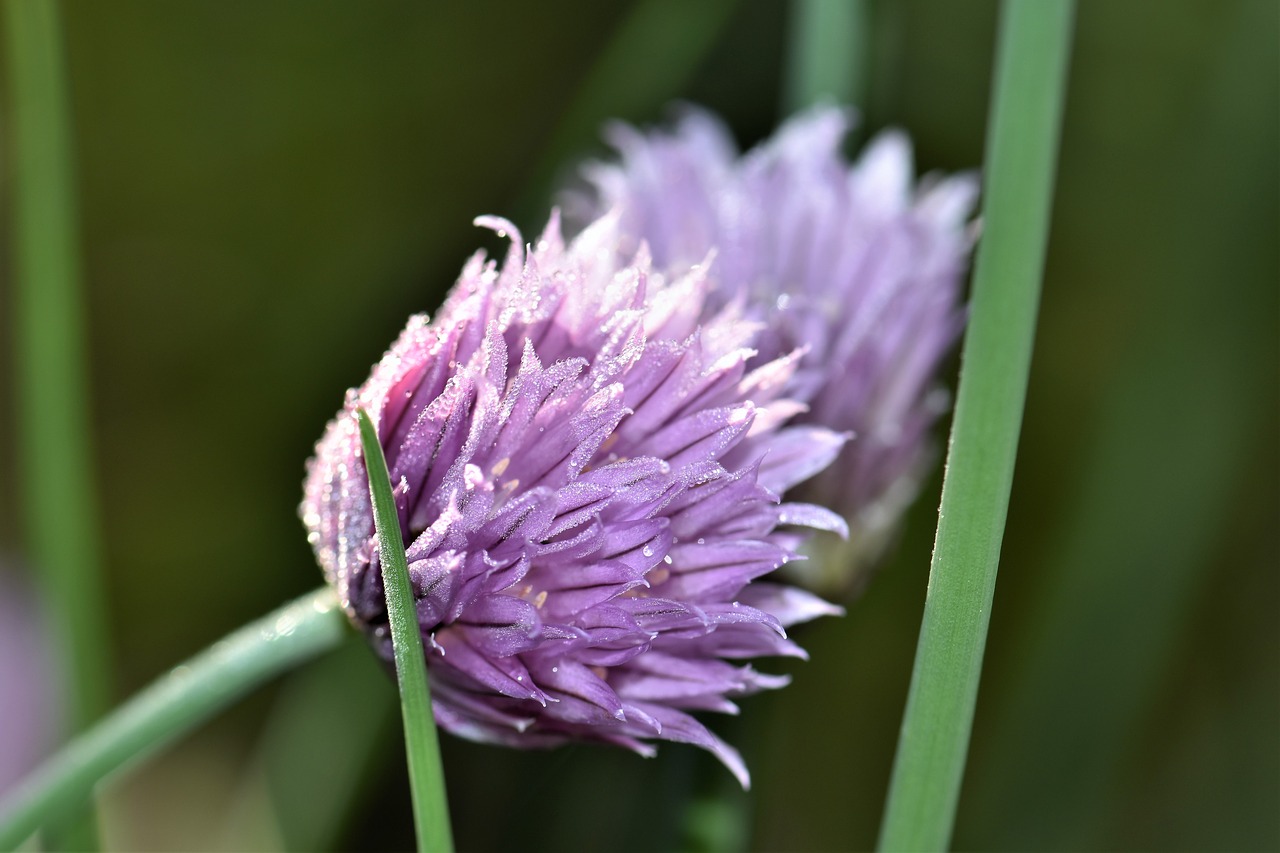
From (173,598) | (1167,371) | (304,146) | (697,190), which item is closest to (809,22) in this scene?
(697,190)

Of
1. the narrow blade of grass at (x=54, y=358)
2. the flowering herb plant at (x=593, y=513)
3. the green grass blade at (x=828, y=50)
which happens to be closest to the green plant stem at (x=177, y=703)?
the flowering herb plant at (x=593, y=513)

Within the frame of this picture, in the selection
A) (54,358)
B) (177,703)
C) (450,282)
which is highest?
(450,282)

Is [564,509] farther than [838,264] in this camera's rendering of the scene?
No

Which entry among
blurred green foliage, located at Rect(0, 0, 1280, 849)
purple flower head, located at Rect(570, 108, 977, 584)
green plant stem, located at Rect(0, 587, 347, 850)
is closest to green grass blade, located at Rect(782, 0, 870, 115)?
purple flower head, located at Rect(570, 108, 977, 584)

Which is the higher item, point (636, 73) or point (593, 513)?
point (636, 73)

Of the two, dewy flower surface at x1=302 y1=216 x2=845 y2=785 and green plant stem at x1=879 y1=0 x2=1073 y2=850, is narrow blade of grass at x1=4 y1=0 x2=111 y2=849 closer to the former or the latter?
dewy flower surface at x1=302 y1=216 x2=845 y2=785

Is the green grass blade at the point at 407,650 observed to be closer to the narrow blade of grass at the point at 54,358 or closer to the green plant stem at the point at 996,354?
the green plant stem at the point at 996,354

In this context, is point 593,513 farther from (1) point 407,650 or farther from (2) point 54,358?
(2) point 54,358

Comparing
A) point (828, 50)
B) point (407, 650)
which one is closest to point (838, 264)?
point (828, 50)
